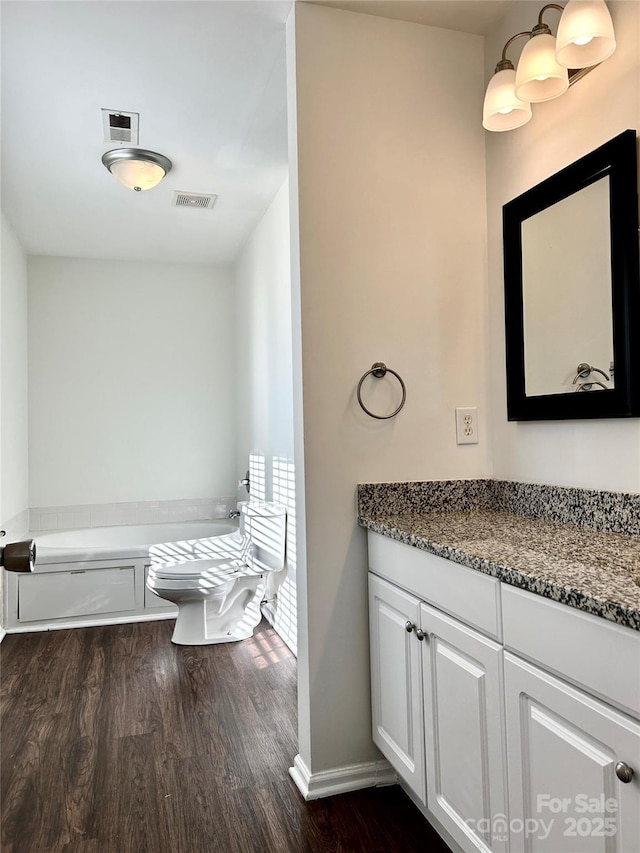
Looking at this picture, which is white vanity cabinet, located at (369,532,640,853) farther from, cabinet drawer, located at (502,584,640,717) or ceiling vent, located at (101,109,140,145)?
ceiling vent, located at (101,109,140,145)

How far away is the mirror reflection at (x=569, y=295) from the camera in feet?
5.38

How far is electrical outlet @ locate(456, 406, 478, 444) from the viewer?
2.15 m

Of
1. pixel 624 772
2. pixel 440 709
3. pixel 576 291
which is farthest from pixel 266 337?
pixel 624 772

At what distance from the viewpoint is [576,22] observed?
152 cm

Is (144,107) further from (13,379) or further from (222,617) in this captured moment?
(222,617)

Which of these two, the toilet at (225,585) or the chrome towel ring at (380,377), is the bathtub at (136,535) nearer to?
the toilet at (225,585)

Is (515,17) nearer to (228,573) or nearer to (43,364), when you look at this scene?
(228,573)

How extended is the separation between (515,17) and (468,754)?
2183 millimetres

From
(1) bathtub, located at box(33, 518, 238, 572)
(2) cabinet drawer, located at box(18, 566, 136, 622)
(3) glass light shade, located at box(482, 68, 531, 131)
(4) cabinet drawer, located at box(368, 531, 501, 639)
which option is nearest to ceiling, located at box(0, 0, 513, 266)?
(3) glass light shade, located at box(482, 68, 531, 131)

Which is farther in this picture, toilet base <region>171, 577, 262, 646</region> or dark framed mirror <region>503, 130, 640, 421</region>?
toilet base <region>171, 577, 262, 646</region>

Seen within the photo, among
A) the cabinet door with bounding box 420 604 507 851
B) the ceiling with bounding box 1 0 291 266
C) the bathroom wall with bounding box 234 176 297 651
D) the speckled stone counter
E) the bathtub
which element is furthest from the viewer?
the bathtub

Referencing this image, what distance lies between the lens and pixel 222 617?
3.57 metres

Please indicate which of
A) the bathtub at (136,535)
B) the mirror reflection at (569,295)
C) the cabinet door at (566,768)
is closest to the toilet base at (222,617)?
the bathtub at (136,535)

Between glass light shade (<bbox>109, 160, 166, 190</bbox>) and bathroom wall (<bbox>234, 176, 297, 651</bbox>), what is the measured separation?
2.28 feet
